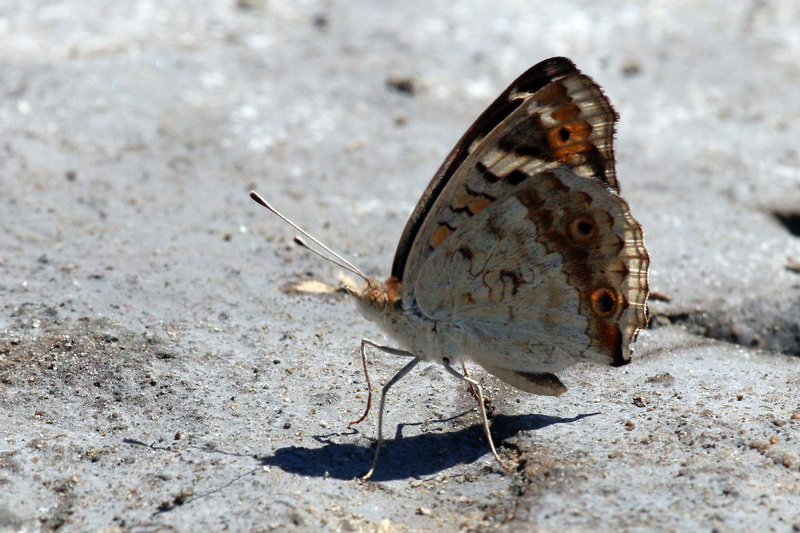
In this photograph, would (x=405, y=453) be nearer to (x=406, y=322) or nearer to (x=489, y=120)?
(x=406, y=322)

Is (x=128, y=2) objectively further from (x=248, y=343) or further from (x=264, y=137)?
(x=248, y=343)

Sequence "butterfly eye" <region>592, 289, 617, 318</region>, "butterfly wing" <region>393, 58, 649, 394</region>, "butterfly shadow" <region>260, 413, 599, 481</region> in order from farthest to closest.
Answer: "butterfly eye" <region>592, 289, 617, 318</region> < "butterfly wing" <region>393, 58, 649, 394</region> < "butterfly shadow" <region>260, 413, 599, 481</region>

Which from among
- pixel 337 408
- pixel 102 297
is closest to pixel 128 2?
pixel 102 297

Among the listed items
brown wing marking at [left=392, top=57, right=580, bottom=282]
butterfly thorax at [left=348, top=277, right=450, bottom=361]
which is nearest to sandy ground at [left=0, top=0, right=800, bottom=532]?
butterfly thorax at [left=348, top=277, right=450, bottom=361]

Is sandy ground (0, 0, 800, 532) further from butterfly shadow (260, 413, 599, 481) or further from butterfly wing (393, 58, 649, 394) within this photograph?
butterfly wing (393, 58, 649, 394)

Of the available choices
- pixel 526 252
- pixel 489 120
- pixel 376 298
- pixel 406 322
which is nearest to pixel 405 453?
pixel 406 322

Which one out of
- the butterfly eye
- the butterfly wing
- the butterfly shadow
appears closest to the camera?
the butterfly shadow

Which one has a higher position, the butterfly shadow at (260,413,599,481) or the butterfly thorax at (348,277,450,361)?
the butterfly thorax at (348,277,450,361)

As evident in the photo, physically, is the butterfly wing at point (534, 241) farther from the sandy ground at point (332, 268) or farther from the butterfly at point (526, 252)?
the sandy ground at point (332, 268)
